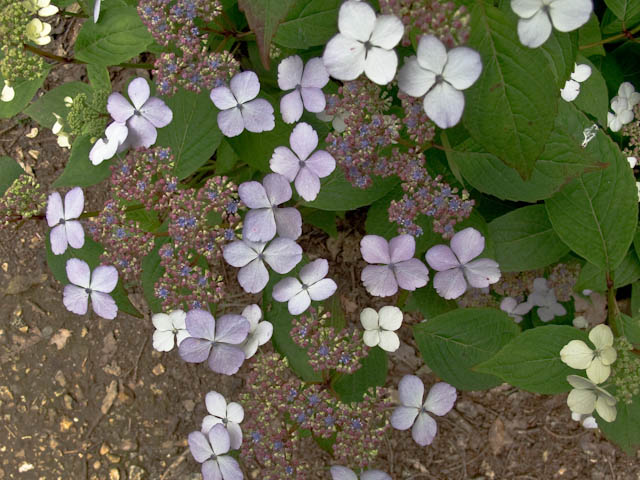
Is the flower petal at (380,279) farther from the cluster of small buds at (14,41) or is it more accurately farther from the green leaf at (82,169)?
the cluster of small buds at (14,41)

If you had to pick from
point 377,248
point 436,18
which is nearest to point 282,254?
point 377,248

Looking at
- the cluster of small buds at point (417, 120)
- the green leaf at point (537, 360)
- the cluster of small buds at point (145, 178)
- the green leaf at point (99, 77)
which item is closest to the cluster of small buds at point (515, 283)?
the green leaf at point (537, 360)

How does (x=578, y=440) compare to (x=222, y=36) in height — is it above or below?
below

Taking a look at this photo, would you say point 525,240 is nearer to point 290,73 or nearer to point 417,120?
point 417,120

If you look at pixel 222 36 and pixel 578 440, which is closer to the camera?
pixel 222 36

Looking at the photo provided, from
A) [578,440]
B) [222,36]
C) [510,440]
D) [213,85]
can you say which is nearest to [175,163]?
[213,85]

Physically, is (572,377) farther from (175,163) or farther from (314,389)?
(175,163)

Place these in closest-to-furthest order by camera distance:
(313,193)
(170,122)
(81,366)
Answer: (313,193)
(170,122)
(81,366)

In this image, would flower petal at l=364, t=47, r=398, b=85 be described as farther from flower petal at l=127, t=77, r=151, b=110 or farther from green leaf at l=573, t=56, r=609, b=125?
green leaf at l=573, t=56, r=609, b=125
